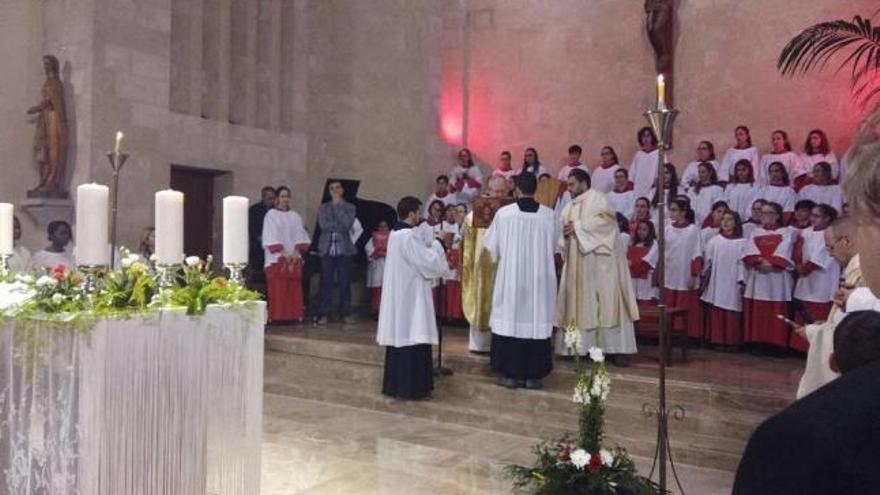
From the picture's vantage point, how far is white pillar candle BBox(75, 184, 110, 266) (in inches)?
135

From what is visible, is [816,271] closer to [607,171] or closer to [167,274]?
[607,171]

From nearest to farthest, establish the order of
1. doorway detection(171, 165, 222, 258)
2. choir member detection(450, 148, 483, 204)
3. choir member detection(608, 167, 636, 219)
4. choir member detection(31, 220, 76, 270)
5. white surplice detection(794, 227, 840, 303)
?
white surplice detection(794, 227, 840, 303)
choir member detection(31, 220, 76, 270)
choir member detection(608, 167, 636, 219)
doorway detection(171, 165, 222, 258)
choir member detection(450, 148, 483, 204)

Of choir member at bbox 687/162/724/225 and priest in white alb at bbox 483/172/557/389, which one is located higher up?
choir member at bbox 687/162/724/225

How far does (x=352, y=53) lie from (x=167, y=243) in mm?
10564

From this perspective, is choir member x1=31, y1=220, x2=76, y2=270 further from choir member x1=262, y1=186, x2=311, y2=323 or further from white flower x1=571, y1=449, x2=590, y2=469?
white flower x1=571, y1=449, x2=590, y2=469

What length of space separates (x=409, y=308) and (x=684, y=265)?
11.7 feet

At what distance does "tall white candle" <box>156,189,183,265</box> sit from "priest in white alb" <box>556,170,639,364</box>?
15.0 ft

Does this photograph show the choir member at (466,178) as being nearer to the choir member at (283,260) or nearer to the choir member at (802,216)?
the choir member at (283,260)

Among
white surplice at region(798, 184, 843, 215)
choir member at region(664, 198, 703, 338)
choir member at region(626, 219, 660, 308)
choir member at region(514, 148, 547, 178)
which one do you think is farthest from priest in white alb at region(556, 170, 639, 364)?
choir member at region(514, 148, 547, 178)

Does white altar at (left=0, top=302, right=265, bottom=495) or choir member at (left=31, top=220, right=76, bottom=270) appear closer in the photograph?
white altar at (left=0, top=302, right=265, bottom=495)

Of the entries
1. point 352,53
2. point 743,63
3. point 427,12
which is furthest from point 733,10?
point 352,53

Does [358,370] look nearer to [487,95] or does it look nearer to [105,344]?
[105,344]

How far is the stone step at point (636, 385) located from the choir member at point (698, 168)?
3.91 metres

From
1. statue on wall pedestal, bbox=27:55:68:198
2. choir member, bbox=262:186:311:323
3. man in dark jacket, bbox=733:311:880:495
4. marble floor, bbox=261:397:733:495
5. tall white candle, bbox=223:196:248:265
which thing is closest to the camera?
man in dark jacket, bbox=733:311:880:495
